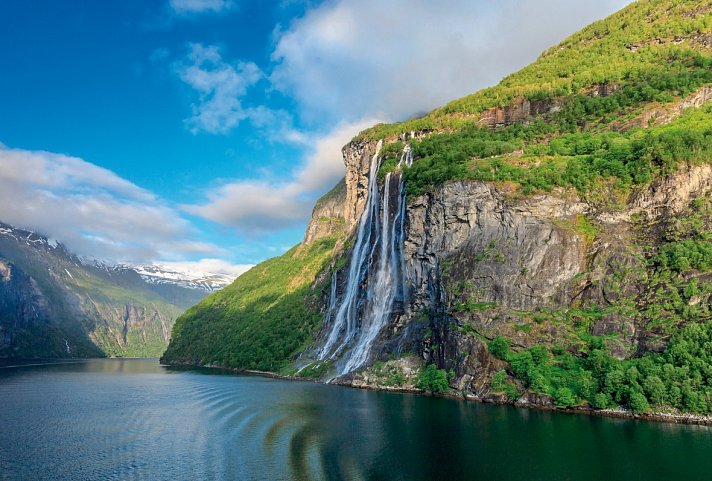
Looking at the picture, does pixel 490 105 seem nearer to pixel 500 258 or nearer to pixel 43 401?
pixel 500 258

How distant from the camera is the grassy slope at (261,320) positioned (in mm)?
116062

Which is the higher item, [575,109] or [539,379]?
[575,109]

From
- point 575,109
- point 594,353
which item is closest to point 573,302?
point 594,353

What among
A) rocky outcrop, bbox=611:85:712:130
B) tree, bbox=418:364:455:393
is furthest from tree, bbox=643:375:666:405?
rocky outcrop, bbox=611:85:712:130

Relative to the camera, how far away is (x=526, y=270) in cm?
6444

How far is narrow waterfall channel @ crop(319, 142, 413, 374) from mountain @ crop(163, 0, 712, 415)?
0.44m

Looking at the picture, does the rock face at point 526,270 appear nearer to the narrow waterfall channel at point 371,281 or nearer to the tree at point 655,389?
the tree at point 655,389

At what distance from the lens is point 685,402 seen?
43844 millimetres

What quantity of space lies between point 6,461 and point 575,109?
323 ft

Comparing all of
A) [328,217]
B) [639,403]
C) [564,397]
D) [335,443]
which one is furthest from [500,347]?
[328,217]

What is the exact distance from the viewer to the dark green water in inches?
1216

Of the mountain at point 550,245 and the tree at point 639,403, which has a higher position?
the mountain at point 550,245

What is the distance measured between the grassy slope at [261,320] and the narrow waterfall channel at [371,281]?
16.4 m

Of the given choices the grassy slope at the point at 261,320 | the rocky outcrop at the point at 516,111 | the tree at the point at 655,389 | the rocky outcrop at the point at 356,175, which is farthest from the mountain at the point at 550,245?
→ the rocky outcrop at the point at 356,175
